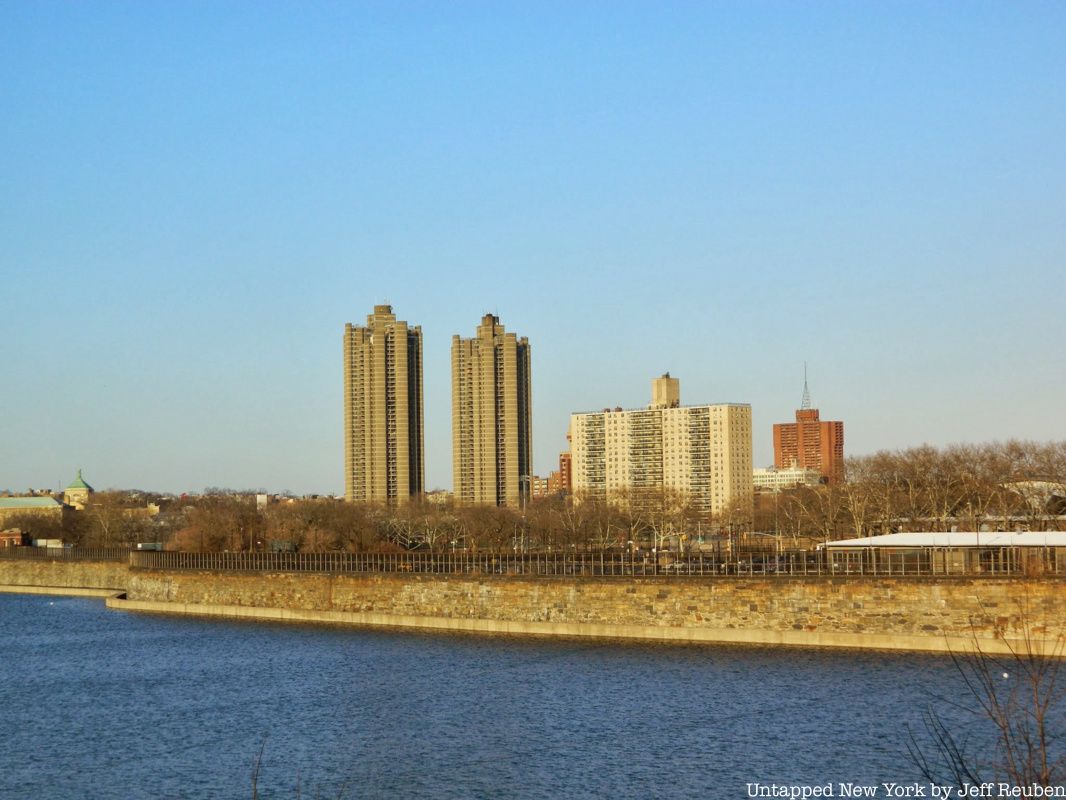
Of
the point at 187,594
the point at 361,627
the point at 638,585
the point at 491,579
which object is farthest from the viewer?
the point at 187,594

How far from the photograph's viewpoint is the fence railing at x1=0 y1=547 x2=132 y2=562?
11210 centimetres

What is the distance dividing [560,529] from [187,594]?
69.6 meters

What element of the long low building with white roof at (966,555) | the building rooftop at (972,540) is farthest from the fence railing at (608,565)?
the building rooftop at (972,540)

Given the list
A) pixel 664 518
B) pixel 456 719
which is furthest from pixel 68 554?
pixel 456 719

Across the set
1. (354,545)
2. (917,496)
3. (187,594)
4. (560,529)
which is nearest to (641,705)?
(187,594)

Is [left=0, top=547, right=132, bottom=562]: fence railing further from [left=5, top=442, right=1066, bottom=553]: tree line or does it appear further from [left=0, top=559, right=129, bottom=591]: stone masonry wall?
[left=5, top=442, right=1066, bottom=553]: tree line

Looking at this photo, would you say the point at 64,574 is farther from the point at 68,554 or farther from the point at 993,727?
the point at 993,727

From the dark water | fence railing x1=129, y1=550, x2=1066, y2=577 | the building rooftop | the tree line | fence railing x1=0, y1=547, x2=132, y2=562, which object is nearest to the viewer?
the dark water

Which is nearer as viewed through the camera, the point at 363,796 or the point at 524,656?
the point at 363,796

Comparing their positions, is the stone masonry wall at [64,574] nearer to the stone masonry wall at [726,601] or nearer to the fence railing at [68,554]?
the fence railing at [68,554]

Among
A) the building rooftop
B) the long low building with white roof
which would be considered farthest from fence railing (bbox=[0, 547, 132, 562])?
the long low building with white roof

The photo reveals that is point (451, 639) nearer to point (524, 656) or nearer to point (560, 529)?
point (524, 656)

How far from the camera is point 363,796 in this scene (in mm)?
31469

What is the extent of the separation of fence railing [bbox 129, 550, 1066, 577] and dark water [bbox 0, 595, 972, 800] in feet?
18.0
